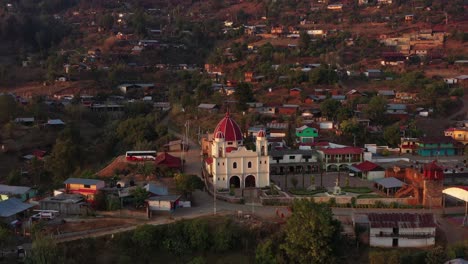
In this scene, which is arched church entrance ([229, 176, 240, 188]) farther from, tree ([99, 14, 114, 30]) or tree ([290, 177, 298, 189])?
tree ([99, 14, 114, 30])

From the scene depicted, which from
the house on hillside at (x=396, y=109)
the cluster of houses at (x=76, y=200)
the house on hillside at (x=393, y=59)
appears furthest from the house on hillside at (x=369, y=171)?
the house on hillside at (x=393, y=59)

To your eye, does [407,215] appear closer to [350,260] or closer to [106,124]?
[350,260]

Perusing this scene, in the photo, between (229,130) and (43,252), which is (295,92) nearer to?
(229,130)

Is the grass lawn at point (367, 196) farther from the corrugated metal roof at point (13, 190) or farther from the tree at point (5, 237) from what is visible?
the corrugated metal roof at point (13, 190)

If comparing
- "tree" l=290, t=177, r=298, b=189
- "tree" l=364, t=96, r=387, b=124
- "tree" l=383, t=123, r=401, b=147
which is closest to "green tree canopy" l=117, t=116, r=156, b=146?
"tree" l=290, t=177, r=298, b=189

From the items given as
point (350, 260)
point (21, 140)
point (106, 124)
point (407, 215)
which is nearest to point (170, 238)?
point (350, 260)
